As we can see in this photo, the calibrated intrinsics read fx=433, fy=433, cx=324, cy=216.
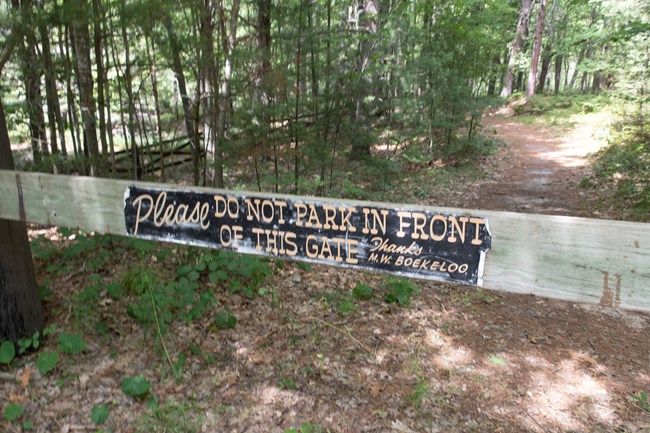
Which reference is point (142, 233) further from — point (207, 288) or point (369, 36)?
point (369, 36)

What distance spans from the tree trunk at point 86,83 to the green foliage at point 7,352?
2992mm

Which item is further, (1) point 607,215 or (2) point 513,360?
(1) point 607,215

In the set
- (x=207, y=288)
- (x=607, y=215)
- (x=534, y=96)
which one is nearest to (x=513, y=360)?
(x=207, y=288)

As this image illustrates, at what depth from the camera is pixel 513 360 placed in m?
4.20

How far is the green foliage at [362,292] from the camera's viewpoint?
5312 millimetres

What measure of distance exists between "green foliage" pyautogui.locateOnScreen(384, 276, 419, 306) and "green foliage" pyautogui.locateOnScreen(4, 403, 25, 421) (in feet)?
12.2

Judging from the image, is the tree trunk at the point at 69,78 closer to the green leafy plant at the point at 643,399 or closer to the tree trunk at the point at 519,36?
the green leafy plant at the point at 643,399

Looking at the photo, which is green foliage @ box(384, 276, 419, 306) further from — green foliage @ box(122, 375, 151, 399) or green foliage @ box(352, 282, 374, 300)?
green foliage @ box(122, 375, 151, 399)

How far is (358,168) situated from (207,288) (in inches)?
238

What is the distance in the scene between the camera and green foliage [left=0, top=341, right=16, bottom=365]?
3.28m

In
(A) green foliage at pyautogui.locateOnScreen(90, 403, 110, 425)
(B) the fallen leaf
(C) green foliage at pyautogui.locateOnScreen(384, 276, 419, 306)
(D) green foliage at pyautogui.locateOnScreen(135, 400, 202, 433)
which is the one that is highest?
(B) the fallen leaf

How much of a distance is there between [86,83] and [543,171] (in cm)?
1201

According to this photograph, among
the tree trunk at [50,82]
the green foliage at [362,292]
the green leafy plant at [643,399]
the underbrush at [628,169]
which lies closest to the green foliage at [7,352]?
the green foliage at [362,292]

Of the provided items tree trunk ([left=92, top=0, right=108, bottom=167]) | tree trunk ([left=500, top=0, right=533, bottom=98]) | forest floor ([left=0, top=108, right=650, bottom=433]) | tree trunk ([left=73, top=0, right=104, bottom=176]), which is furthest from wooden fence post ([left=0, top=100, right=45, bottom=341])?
tree trunk ([left=500, top=0, right=533, bottom=98])
